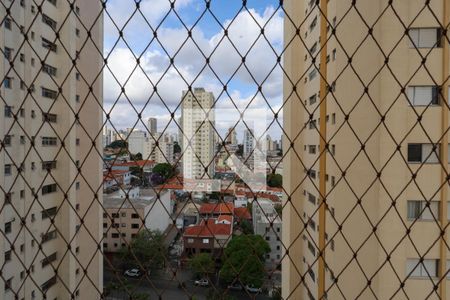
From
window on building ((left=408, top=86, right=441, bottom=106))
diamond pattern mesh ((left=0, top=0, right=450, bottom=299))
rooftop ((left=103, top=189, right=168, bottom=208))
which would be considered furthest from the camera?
rooftop ((left=103, top=189, right=168, bottom=208))

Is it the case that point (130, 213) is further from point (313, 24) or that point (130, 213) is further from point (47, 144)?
point (313, 24)

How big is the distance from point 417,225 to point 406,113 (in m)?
0.75

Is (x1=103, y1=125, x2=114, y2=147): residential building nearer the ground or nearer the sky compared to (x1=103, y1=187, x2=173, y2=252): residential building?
nearer the sky

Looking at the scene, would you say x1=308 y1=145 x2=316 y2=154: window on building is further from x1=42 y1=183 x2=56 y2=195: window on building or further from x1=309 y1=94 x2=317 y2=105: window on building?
x1=42 y1=183 x2=56 y2=195: window on building

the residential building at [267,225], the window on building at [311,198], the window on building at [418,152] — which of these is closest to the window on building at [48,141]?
the residential building at [267,225]

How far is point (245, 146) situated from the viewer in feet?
5.29

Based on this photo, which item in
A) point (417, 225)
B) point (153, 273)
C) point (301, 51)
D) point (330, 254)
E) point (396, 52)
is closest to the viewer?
point (396, 52)

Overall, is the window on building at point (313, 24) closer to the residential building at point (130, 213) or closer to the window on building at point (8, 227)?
the residential building at point (130, 213)

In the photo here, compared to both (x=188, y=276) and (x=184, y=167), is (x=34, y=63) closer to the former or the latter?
(x=184, y=167)

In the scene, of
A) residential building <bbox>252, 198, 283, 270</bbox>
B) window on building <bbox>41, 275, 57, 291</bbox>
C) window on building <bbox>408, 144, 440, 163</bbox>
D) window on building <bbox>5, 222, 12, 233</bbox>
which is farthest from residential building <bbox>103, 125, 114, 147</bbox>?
window on building <bbox>41, 275, 57, 291</bbox>

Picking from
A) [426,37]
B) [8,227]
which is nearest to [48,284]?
[8,227]

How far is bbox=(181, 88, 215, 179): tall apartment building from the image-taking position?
1.26 m

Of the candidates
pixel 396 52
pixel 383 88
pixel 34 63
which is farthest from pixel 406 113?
pixel 34 63

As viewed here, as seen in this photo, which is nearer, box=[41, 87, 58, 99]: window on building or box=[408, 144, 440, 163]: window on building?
box=[408, 144, 440, 163]: window on building
